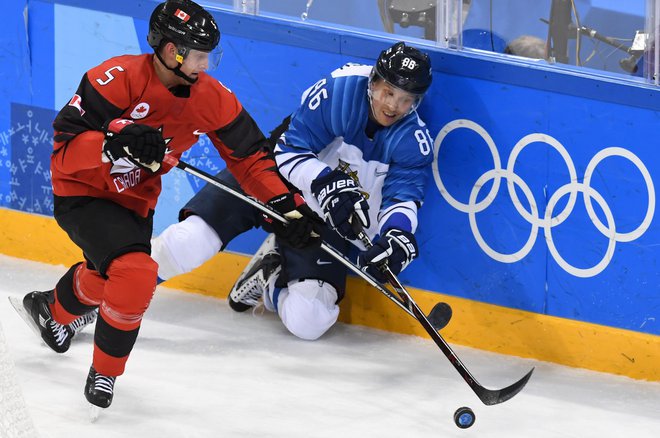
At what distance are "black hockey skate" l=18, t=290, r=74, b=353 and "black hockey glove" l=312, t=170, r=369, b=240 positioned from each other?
2.89ft

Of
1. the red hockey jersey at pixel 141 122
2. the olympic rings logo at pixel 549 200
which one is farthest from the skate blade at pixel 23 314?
the olympic rings logo at pixel 549 200

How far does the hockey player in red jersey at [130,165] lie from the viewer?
3.39 meters

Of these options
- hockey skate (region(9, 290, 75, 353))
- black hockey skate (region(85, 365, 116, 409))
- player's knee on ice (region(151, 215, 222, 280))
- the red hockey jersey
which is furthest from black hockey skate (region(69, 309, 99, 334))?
black hockey skate (region(85, 365, 116, 409))

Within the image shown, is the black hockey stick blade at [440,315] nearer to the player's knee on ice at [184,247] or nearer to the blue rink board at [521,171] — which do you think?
the blue rink board at [521,171]

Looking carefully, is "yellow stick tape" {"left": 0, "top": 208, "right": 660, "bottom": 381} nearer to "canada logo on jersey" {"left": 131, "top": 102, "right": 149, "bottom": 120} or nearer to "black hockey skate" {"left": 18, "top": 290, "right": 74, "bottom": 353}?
"black hockey skate" {"left": 18, "top": 290, "right": 74, "bottom": 353}

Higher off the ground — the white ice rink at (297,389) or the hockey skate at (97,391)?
the hockey skate at (97,391)

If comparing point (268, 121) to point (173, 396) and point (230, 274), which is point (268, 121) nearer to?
point (230, 274)

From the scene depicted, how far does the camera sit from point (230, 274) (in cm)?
461

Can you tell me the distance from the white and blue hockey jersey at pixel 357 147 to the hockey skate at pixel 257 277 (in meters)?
0.27

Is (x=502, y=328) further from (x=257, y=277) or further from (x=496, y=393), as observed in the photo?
(x=257, y=277)

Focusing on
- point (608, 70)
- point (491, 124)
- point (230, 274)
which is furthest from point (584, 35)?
point (230, 274)

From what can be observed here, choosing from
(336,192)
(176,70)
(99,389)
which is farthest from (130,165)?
(336,192)

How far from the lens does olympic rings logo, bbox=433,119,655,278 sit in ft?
12.6

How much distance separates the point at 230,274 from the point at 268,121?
57 cm
